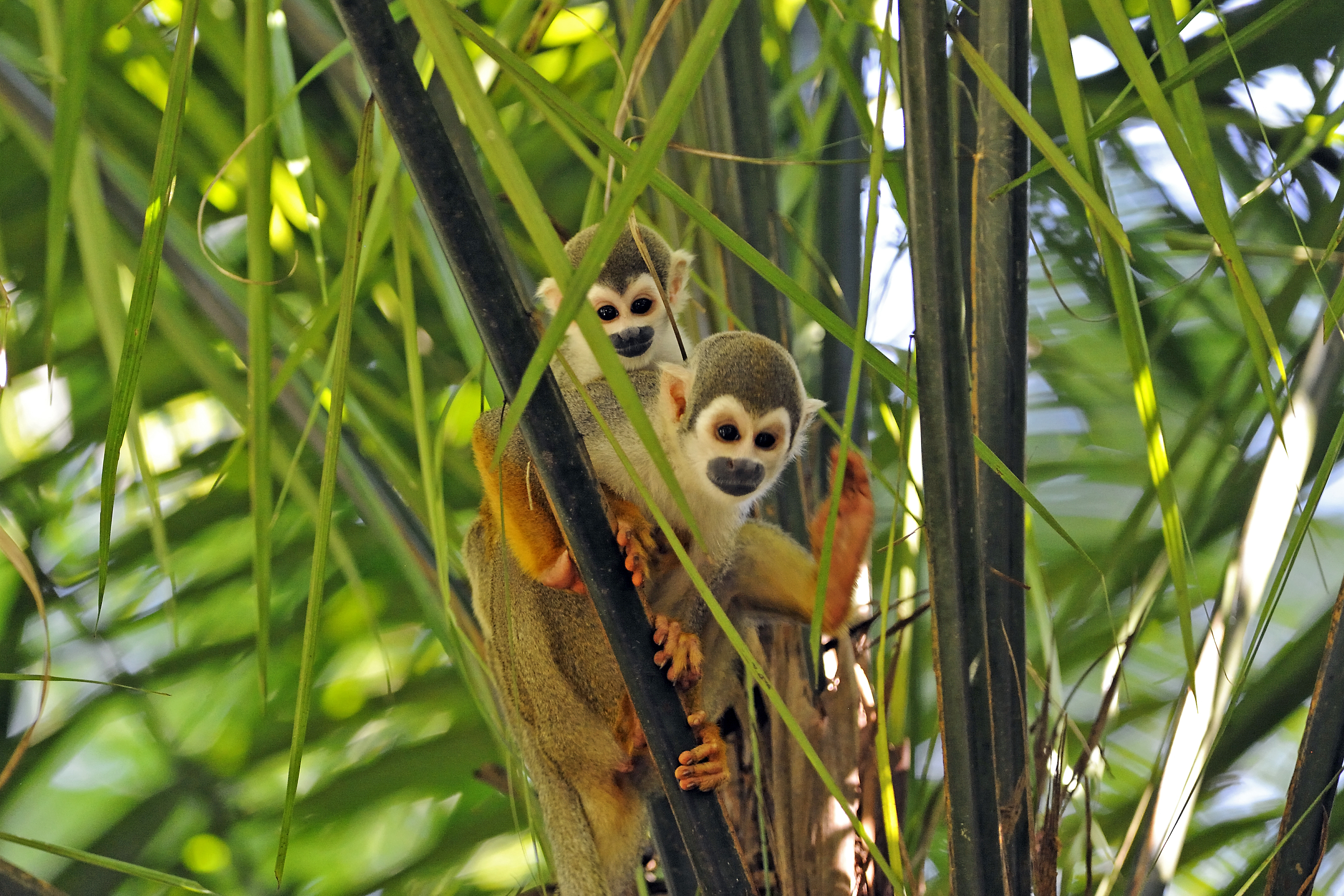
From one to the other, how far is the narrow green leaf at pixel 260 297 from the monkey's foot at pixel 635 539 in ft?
1.40

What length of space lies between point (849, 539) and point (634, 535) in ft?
1.35

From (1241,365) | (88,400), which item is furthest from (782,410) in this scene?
(88,400)

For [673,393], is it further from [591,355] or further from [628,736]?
[628,736]

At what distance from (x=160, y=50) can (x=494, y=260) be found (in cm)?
131

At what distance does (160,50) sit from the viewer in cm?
169

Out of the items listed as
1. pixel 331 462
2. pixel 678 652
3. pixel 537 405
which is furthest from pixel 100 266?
pixel 678 652

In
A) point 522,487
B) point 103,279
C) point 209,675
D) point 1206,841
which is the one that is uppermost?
point 103,279

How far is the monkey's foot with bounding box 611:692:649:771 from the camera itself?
1.63 metres

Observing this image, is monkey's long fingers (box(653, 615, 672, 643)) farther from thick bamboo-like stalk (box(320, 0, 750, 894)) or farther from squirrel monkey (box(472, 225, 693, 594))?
thick bamboo-like stalk (box(320, 0, 750, 894))

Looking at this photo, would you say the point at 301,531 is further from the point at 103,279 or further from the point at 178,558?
the point at 103,279

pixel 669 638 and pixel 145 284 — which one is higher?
pixel 145 284

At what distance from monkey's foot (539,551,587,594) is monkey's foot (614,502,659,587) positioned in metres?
0.10

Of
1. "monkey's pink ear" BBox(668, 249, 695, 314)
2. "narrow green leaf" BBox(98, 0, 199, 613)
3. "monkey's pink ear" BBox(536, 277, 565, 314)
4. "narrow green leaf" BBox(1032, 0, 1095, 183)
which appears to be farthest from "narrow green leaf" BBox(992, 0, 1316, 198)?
"monkey's pink ear" BBox(536, 277, 565, 314)

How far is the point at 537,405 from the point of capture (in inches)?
31.8
